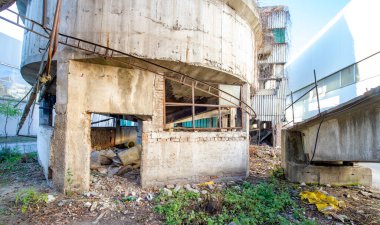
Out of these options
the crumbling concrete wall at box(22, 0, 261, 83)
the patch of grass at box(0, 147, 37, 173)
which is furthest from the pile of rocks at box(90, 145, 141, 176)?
the crumbling concrete wall at box(22, 0, 261, 83)

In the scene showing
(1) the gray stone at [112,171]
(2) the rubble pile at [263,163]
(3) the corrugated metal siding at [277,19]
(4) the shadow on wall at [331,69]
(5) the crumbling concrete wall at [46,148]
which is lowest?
(2) the rubble pile at [263,163]

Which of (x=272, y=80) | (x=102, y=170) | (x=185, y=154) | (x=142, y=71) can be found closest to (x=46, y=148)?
(x=102, y=170)

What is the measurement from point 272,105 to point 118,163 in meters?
12.0

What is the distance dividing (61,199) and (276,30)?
17.2m

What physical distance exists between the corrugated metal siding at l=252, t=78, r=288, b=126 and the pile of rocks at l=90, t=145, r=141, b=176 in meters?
10.8

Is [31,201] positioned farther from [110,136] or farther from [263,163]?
[263,163]

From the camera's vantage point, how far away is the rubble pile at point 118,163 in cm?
698

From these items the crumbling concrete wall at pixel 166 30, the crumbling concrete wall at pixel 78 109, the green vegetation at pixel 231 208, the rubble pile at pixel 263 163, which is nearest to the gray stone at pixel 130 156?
the crumbling concrete wall at pixel 78 109

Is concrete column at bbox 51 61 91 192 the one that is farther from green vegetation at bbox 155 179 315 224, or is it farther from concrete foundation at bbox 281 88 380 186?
concrete foundation at bbox 281 88 380 186

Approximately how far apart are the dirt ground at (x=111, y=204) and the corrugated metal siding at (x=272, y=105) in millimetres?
9486

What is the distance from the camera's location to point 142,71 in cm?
588

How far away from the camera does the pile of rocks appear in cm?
707

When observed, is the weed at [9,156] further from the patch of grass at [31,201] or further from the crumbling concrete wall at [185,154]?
the crumbling concrete wall at [185,154]

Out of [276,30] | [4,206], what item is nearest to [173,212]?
[4,206]
